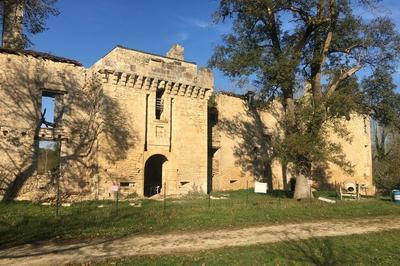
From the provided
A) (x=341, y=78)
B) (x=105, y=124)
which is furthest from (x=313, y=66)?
(x=105, y=124)

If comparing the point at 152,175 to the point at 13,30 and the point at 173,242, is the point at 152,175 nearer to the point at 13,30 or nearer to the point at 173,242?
the point at 13,30

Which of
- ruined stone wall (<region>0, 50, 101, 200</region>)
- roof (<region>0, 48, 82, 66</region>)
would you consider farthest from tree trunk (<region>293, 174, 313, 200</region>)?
roof (<region>0, 48, 82, 66</region>)

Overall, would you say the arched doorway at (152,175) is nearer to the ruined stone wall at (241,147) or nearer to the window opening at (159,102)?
the window opening at (159,102)

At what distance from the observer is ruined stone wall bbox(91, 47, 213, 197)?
20.4 meters

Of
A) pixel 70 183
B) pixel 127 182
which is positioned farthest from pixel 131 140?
pixel 70 183

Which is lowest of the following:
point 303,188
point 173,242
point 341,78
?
point 173,242

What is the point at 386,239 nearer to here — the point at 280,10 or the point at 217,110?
the point at 280,10

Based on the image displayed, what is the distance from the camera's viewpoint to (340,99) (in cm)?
1839

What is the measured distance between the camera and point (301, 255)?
9.50 m

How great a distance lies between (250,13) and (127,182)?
10.2 m

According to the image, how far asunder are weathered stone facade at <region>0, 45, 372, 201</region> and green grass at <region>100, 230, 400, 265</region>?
10.8 m

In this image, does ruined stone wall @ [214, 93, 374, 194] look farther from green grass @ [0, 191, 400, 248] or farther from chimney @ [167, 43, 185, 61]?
green grass @ [0, 191, 400, 248]

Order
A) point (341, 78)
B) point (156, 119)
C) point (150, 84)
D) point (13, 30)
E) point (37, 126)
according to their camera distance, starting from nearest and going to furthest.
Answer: point (37, 126)
point (341, 78)
point (13, 30)
point (150, 84)
point (156, 119)

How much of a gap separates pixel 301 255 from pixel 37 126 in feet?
45.1
